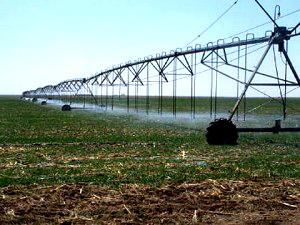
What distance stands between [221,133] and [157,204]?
515 inches

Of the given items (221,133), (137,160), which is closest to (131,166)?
(137,160)

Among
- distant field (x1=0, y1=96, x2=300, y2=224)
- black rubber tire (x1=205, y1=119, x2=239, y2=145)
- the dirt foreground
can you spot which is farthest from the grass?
the dirt foreground

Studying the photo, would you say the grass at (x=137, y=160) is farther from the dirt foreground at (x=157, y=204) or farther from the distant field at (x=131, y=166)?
the dirt foreground at (x=157, y=204)

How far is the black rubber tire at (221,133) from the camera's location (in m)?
22.0

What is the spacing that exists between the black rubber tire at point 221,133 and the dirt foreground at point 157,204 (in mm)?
10253

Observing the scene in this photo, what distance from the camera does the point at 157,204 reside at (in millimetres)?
9445

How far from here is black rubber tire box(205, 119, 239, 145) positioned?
21969 mm

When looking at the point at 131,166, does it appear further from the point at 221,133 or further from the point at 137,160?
the point at 221,133

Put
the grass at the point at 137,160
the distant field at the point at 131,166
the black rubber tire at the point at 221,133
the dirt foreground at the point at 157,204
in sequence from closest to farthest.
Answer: the dirt foreground at the point at 157,204 < the distant field at the point at 131,166 < the grass at the point at 137,160 < the black rubber tire at the point at 221,133

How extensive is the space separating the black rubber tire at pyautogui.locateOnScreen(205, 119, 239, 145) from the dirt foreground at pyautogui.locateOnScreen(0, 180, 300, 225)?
1025 centimetres

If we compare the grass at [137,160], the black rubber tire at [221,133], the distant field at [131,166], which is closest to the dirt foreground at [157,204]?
the distant field at [131,166]

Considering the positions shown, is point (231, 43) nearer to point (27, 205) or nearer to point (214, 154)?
point (214, 154)

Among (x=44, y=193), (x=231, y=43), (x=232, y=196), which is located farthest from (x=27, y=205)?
(x=231, y=43)

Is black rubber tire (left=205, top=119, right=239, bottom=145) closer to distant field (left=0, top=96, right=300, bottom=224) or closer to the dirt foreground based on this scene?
distant field (left=0, top=96, right=300, bottom=224)
